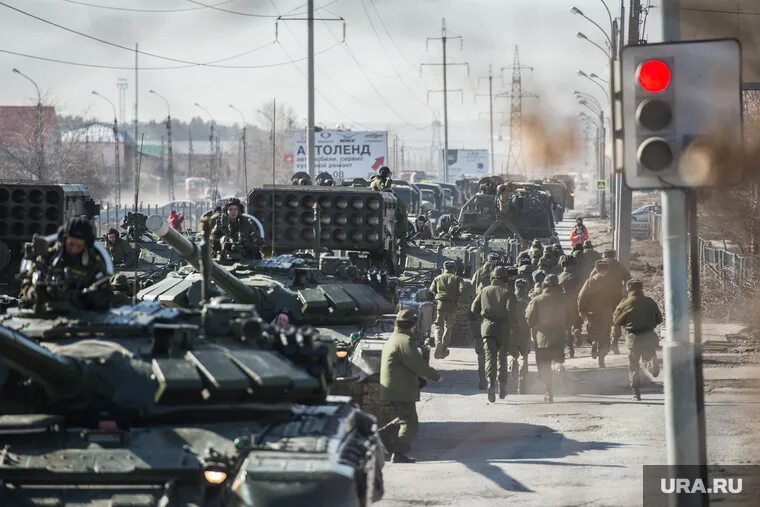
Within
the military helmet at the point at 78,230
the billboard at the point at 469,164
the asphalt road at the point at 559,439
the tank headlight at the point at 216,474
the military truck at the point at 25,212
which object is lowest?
the asphalt road at the point at 559,439

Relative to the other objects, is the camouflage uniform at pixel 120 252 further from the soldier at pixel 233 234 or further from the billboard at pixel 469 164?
the billboard at pixel 469 164

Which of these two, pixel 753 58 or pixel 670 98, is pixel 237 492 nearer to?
pixel 670 98

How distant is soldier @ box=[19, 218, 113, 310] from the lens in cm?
954

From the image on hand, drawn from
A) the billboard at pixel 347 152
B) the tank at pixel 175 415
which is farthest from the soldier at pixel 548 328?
the billboard at pixel 347 152

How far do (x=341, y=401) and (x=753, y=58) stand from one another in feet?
19.7

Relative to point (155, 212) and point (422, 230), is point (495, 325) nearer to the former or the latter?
point (422, 230)

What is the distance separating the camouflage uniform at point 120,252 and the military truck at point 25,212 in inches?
109

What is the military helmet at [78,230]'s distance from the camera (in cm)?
958

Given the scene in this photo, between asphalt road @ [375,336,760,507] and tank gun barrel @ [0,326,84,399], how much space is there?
3.64 meters

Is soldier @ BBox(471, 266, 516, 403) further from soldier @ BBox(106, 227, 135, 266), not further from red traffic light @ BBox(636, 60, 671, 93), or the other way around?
red traffic light @ BBox(636, 60, 671, 93)

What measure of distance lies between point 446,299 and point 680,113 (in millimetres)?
12960

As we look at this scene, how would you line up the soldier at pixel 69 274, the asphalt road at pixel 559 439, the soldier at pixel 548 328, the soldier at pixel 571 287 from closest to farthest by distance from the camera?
1. the soldier at pixel 69 274
2. the asphalt road at pixel 559 439
3. the soldier at pixel 548 328
4. the soldier at pixel 571 287

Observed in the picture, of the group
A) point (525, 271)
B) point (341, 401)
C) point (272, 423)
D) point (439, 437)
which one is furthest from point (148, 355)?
point (525, 271)

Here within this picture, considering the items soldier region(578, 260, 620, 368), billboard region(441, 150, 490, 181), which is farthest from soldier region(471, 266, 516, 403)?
billboard region(441, 150, 490, 181)
